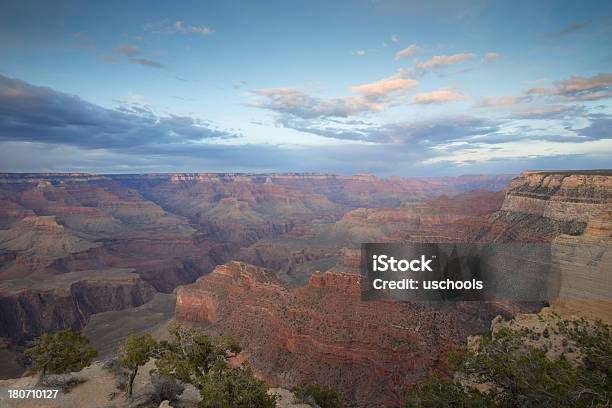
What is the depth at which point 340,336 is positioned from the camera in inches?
1387

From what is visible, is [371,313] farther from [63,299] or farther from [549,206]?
[63,299]

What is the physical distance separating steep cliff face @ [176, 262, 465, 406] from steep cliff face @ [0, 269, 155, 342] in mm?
58028

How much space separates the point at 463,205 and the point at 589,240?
72.9 metres

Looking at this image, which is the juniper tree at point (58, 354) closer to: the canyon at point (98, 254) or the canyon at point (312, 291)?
the canyon at point (312, 291)

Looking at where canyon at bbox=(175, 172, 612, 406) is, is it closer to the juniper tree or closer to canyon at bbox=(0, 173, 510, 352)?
the juniper tree

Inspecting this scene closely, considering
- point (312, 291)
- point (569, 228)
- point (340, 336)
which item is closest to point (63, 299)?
point (312, 291)

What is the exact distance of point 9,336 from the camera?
252 ft

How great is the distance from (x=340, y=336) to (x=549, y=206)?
149ft

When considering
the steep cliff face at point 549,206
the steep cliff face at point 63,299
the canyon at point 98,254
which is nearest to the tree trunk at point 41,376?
the steep cliff face at point 549,206

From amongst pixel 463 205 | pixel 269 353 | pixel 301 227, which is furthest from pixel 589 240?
pixel 301 227

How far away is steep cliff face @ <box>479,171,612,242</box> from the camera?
52656mm

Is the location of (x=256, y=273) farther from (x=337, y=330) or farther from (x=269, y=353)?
(x=337, y=330)

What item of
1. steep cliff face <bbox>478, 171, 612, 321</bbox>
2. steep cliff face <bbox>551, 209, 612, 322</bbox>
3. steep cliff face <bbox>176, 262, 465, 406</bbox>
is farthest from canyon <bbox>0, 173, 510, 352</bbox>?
steep cliff face <bbox>551, 209, 612, 322</bbox>

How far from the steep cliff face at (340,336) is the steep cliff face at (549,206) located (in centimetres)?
2972
